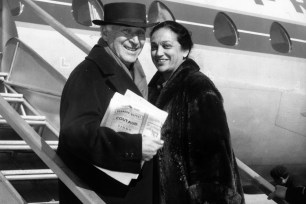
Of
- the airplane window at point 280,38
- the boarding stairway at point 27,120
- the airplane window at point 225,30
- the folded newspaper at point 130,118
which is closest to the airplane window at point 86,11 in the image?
the boarding stairway at point 27,120

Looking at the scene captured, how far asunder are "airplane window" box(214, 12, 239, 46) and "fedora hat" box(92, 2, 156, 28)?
4.45 metres

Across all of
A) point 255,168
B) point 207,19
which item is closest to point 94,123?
point 207,19

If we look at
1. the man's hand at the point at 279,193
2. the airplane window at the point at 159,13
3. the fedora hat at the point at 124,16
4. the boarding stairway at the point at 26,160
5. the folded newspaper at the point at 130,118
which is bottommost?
the man's hand at the point at 279,193

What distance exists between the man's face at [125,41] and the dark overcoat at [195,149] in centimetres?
33

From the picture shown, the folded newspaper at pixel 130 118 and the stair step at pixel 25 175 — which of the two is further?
the stair step at pixel 25 175

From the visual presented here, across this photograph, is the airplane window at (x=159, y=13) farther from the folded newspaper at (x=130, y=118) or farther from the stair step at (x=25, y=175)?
the folded newspaper at (x=130, y=118)

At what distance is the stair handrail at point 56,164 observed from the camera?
243cm

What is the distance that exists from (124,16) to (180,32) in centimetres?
37

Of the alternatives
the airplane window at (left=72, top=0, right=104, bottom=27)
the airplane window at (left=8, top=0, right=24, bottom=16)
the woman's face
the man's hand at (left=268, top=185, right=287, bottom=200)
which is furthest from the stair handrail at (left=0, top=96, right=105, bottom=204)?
the airplane window at (left=72, top=0, right=104, bottom=27)

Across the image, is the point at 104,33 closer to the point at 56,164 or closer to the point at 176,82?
the point at 176,82

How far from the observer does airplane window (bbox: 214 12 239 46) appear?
7090 mm

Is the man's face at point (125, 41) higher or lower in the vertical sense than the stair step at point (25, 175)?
higher

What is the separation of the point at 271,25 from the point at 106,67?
5.58m

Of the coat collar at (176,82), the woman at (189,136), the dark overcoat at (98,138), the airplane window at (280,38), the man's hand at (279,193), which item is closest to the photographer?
the dark overcoat at (98,138)
